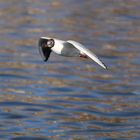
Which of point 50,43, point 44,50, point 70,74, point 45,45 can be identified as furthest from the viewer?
point 70,74

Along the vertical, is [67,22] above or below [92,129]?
above

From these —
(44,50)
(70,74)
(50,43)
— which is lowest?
(70,74)

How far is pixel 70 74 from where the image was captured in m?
16.8

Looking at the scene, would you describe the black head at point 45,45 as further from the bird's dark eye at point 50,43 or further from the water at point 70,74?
the water at point 70,74

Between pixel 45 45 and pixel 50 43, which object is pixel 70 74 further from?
pixel 50 43

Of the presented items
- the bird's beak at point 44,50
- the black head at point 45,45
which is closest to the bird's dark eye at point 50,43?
the black head at point 45,45

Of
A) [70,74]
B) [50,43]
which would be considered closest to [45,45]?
[50,43]

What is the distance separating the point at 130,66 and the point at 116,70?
426mm

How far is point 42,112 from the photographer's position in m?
14.0

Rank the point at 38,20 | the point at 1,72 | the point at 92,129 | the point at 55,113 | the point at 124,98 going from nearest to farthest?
1. the point at 92,129
2. the point at 55,113
3. the point at 124,98
4. the point at 1,72
5. the point at 38,20

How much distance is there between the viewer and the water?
43.0 feet

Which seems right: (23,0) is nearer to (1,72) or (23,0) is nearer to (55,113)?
(1,72)

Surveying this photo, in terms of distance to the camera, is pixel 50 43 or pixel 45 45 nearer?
pixel 50 43

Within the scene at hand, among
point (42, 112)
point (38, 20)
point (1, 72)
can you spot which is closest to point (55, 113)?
point (42, 112)
